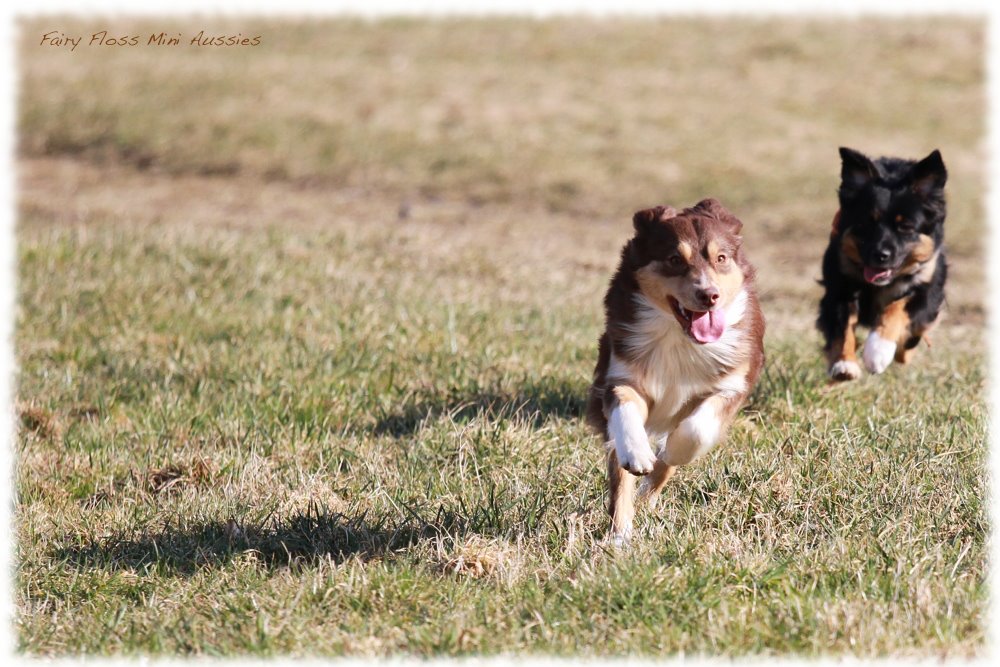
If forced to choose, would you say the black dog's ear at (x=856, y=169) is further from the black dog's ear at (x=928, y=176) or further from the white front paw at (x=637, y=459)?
the white front paw at (x=637, y=459)

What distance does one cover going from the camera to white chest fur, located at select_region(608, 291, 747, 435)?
5.02m

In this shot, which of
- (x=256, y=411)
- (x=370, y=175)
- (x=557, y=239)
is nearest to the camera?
(x=256, y=411)

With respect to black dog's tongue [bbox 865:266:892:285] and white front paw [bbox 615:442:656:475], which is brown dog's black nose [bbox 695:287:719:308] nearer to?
white front paw [bbox 615:442:656:475]

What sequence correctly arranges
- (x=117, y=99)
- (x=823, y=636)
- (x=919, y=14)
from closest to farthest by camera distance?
(x=823, y=636), (x=117, y=99), (x=919, y=14)

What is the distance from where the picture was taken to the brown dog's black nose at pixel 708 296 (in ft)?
15.4

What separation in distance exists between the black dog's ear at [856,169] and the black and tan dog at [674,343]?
2213 millimetres

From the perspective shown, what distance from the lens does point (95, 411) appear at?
22.0ft

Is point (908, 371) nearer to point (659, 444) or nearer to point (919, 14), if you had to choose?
Answer: point (659, 444)

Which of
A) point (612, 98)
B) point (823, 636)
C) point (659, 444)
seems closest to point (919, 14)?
point (612, 98)

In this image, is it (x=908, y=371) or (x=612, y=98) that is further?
(x=612, y=98)

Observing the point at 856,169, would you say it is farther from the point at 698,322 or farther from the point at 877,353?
the point at 698,322

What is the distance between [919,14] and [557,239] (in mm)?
12613

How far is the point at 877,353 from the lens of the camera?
6.77 meters

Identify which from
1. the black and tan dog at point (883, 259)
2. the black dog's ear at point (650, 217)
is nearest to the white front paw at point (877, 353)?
the black and tan dog at point (883, 259)
